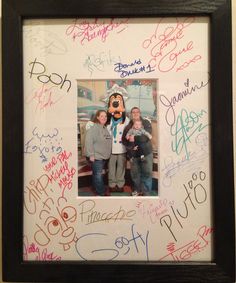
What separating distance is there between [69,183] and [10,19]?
0.29 metres

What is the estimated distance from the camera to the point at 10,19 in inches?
20.4

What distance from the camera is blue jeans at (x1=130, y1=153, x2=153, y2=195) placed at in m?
0.52

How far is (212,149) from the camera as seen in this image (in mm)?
516

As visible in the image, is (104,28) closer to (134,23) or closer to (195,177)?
(134,23)
